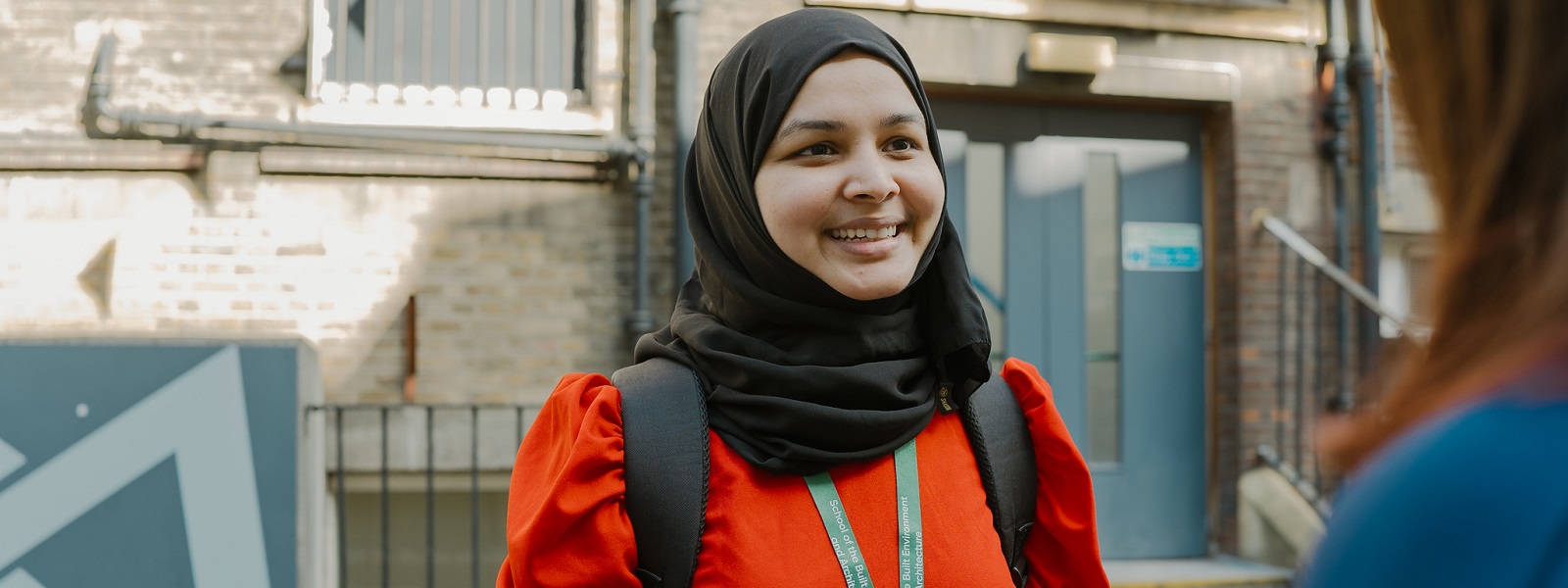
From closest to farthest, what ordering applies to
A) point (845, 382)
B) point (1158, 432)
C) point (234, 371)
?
1. point (845, 382)
2. point (234, 371)
3. point (1158, 432)

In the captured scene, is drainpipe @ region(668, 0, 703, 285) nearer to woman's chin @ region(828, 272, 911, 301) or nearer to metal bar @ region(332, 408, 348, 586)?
metal bar @ region(332, 408, 348, 586)

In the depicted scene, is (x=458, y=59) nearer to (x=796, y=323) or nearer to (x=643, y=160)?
(x=643, y=160)

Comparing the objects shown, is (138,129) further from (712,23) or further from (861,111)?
(861,111)

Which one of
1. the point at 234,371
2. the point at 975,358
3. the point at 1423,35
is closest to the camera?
the point at 1423,35

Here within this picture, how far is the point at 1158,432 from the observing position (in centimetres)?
640

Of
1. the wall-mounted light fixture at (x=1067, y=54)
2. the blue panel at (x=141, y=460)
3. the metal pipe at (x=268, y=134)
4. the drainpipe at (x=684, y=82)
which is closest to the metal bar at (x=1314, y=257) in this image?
the wall-mounted light fixture at (x=1067, y=54)

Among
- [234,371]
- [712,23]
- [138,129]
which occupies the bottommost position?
[234,371]

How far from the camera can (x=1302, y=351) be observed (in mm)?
6270

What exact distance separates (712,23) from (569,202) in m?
1.17

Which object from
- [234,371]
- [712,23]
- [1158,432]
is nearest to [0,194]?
[234,371]

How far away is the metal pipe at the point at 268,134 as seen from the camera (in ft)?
17.8

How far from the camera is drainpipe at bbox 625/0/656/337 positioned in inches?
226

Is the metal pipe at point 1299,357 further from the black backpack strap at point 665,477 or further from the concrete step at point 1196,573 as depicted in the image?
the black backpack strap at point 665,477

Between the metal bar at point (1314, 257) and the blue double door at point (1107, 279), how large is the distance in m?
0.38
